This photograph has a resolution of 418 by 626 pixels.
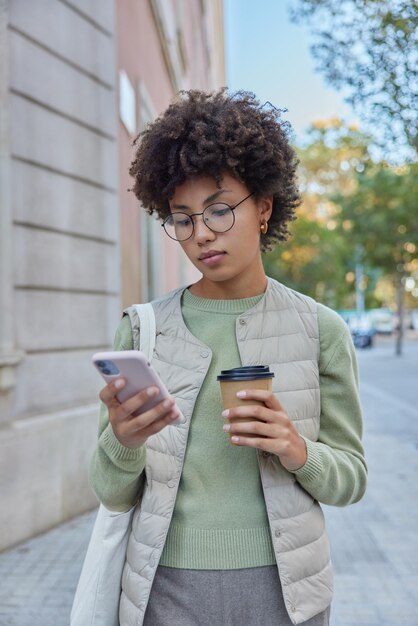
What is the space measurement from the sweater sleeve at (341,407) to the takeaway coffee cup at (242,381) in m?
0.31

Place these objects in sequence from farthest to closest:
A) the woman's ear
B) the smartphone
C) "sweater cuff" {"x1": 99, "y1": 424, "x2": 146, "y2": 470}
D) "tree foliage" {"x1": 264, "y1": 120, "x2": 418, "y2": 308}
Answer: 1. "tree foliage" {"x1": 264, "y1": 120, "x2": 418, "y2": 308}
2. the woman's ear
3. "sweater cuff" {"x1": 99, "y1": 424, "x2": 146, "y2": 470}
4. the smartphone

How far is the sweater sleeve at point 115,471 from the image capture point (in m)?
1.55

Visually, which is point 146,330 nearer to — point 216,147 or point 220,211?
point 220,211

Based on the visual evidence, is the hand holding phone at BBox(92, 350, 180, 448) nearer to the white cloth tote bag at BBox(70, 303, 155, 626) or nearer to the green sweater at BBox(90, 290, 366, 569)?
the green sweater at BBox(90, 290, 366, 569)

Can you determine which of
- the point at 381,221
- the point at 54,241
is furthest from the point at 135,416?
the point at 381,221

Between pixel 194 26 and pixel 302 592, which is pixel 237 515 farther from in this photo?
pixel 194 26

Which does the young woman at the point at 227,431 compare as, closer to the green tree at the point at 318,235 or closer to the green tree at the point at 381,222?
the green tree at the point at 381,222

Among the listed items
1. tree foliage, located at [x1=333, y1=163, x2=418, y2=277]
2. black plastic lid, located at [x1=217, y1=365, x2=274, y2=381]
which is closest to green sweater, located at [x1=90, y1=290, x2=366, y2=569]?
black plastic lid, located at [x1=217, y1=365, x2=274, y2=381]

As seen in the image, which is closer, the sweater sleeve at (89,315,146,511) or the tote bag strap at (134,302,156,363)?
the sweater sleeve at (89,315,146,511)

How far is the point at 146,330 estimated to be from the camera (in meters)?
1.70

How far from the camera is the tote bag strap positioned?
169cm

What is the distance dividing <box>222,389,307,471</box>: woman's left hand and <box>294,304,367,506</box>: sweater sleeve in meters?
0.20

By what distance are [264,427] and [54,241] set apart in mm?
4567

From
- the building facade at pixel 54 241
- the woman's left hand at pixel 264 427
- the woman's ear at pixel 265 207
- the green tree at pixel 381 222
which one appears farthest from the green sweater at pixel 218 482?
the green tree at pixel 381 222
